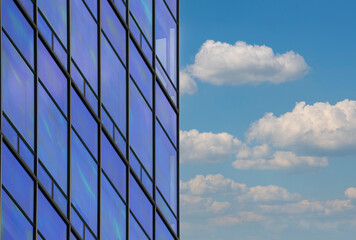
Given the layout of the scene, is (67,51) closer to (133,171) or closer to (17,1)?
(17,1)

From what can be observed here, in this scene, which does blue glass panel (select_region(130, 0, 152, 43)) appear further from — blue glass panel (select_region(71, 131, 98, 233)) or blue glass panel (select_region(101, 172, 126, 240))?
blue glass panel (select_region(101, 172, 126, 240))

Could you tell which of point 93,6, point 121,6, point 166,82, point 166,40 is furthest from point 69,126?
point 166,40

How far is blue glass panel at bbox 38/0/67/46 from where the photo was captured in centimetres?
2295

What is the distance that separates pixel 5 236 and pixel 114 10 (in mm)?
10359

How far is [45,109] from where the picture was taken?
73.8ft

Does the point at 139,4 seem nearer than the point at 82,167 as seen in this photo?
No

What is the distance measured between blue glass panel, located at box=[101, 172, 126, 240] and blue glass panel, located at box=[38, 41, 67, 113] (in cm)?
365

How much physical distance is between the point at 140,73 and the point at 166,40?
96.0 inches

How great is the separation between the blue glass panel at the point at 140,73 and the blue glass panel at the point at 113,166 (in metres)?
3.15

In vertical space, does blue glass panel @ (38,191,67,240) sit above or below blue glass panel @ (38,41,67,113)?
below

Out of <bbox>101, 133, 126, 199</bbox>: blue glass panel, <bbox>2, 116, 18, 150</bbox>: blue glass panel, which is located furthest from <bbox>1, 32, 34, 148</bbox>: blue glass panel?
<bbox>101, 133, 126, 199</bbox>: blue glass panel

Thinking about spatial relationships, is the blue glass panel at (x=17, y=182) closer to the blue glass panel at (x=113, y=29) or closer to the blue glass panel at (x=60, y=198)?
the blue glass panel at (x=60, y=198)

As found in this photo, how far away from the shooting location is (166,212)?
91.1 ft

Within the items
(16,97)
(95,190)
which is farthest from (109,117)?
(16,97)
